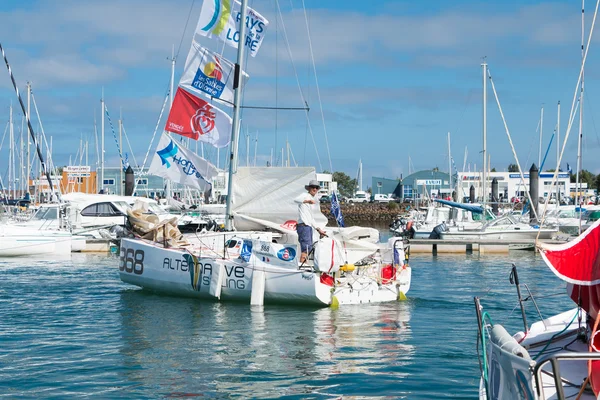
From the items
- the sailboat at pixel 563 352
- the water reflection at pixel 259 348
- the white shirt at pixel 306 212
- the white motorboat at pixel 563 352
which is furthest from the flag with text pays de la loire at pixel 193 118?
the sailboat at pixel 563 352

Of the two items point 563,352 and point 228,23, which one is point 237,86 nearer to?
point 228,23

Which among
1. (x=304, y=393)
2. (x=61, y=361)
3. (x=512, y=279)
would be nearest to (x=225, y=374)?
(x=304, y=393)

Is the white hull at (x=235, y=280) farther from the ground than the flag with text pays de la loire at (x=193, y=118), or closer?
closer

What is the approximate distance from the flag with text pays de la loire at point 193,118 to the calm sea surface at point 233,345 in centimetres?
390

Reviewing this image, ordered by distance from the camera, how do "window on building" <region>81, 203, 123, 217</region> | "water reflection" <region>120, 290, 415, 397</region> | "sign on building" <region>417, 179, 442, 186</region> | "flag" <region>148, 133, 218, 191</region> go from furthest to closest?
"sign on building" <region>417, 179, 442, 186</region> → "window on building" <region>81, 203, 123, 217</region> → "flag" <region>148, 133, 218, 191</region> → "water reflection" <region>120, 290, 415, 397</region>

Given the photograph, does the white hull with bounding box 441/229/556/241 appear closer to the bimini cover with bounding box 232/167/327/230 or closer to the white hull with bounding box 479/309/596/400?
the bimini cover with bounding box 232/167/327/230

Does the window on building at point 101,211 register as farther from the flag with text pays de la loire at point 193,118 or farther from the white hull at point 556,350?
the white hull at point 556,350

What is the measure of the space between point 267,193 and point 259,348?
22.7ft

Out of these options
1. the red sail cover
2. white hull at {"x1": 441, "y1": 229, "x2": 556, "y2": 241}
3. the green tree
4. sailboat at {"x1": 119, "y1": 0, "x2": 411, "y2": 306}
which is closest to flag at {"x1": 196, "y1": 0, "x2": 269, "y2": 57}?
sailboat at {"x1": 119, "y1": 0, "x2": 411, "y2": 306}

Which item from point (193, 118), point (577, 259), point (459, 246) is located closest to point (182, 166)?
point (193, 118)

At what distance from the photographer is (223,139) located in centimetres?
1877

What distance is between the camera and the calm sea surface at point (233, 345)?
10.0 m

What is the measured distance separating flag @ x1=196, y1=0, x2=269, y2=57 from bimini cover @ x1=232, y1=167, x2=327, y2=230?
3225 mm

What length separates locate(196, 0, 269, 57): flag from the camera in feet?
62.2
